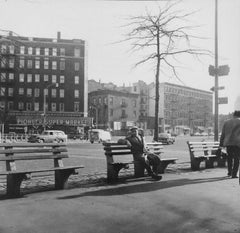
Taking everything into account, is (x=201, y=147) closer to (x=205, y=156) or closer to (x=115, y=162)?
(x=205, y=156)

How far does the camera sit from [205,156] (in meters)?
11.0

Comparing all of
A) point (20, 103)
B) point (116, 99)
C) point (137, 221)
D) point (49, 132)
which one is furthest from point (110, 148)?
point (116, 99)

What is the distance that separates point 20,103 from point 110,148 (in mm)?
67773

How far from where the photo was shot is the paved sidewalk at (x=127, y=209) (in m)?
4.61

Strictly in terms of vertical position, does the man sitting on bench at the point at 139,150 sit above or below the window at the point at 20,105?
below

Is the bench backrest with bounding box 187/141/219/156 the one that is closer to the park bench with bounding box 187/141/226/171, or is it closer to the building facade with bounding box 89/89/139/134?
the park bench with bounding box 187/141/226/171

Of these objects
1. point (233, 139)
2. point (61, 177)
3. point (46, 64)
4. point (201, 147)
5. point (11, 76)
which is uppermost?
point (46, 64)

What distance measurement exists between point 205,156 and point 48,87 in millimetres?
66086

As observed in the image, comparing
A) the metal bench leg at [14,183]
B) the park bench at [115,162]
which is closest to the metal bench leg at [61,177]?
the metal bench leg at [14,183]

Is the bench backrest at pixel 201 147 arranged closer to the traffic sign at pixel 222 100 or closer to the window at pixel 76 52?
the traffic sign at pixel 222 100

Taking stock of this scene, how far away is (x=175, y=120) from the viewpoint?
113 metres

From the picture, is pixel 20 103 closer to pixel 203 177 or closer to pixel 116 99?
pixel 116 99

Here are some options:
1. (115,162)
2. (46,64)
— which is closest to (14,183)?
(115,162)

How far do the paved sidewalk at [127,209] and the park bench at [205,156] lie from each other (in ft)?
9.55
